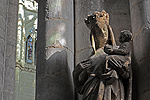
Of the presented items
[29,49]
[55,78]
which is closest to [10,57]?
[55,78]

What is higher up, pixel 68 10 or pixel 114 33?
pixel 68 10

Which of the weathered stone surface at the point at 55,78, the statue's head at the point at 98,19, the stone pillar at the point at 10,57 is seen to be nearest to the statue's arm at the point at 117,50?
the statue's head at the point at 98,19

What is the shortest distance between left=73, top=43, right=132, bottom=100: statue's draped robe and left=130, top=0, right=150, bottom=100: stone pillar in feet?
0.71

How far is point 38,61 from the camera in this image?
5.34 metres

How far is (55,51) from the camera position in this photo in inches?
206

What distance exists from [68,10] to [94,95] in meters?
1.69

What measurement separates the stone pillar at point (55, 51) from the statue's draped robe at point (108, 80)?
1.92 ft

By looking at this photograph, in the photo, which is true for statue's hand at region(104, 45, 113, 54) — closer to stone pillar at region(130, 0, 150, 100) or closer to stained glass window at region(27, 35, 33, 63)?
stone pillar at region(130, 0, 150, 100)

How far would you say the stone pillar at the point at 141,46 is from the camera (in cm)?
452

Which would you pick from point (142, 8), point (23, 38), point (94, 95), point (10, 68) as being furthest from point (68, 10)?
point (23, 38)

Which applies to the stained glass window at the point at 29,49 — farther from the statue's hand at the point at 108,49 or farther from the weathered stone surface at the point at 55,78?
the statue's hand at the point at 108,49

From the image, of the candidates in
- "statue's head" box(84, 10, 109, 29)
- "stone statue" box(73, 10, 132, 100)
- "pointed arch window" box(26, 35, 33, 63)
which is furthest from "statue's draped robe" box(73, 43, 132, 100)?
"pointed arch window" box(26, 35, 33, 63)

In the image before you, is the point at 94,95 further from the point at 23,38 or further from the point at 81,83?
the point at 23,38

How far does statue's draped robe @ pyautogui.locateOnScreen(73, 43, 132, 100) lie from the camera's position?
4.28 m
